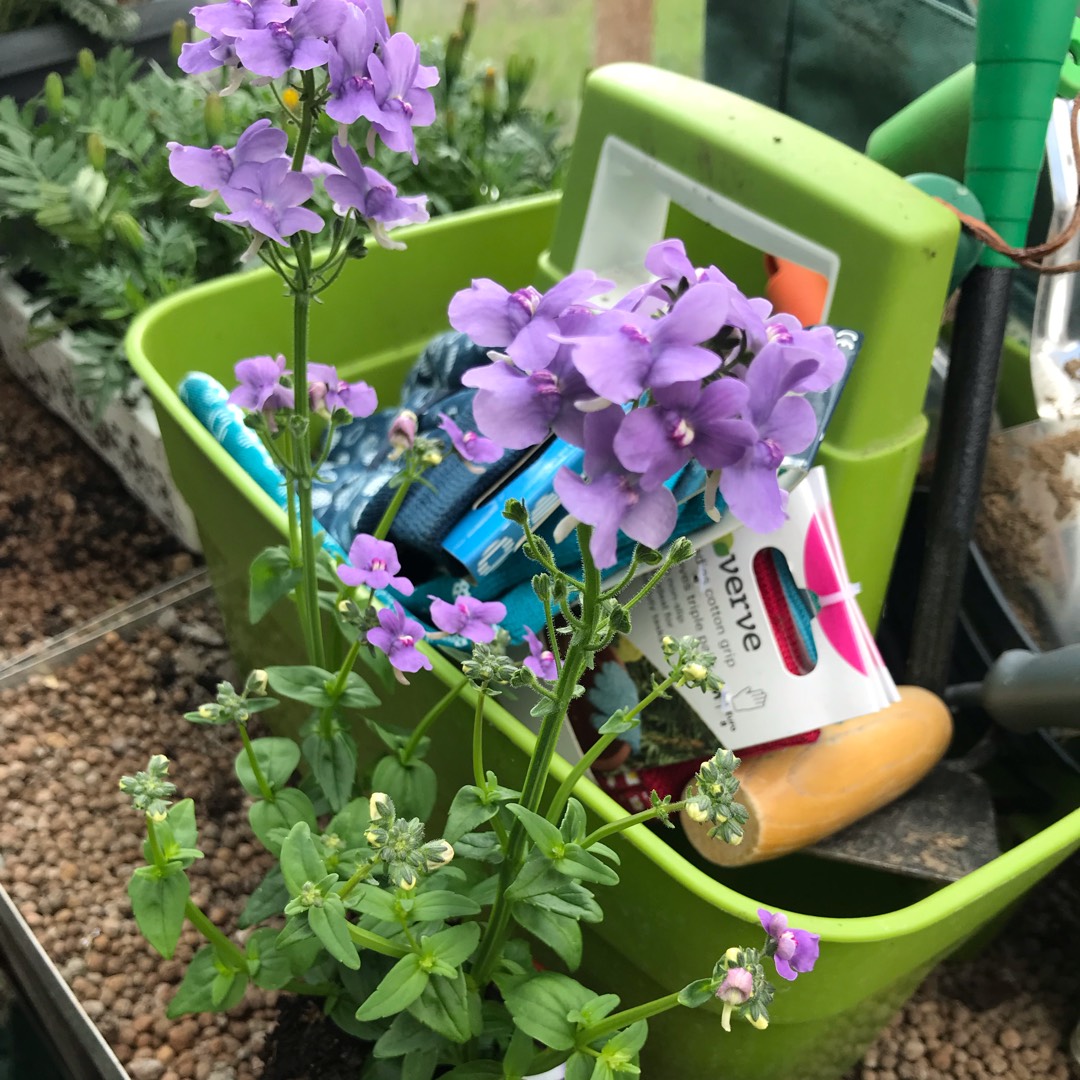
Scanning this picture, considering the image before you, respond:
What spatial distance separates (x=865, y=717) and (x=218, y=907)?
1.54 feet

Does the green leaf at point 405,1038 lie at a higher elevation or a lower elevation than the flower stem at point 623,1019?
lower

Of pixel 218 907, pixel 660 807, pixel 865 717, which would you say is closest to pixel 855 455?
pixel 865 717

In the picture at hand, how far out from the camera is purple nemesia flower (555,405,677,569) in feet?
0.98

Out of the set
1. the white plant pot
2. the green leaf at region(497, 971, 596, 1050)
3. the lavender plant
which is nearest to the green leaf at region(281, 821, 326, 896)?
the lavender plant

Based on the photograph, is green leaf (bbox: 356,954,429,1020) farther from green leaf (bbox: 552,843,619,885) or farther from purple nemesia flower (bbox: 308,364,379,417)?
purple nemesia flower (bbox: 308,364,379,417)

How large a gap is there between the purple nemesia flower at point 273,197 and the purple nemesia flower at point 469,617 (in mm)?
177

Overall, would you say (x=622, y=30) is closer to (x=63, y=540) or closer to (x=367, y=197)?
(x=63, y=540)

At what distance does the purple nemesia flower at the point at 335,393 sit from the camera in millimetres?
530

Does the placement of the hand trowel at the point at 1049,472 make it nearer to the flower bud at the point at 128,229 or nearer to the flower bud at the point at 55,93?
the flower bud at the point at 128,229

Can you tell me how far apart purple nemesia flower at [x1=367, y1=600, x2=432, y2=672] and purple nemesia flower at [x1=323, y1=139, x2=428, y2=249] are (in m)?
0.17

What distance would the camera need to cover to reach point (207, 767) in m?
0.85

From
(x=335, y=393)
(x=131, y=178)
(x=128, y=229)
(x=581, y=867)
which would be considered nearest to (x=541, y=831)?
(x=581, y=867)

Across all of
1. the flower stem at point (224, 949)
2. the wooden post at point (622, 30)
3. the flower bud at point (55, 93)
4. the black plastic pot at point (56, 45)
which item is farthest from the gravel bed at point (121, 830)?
the wooden post at point (622, 30)

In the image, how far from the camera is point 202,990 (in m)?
0.56
